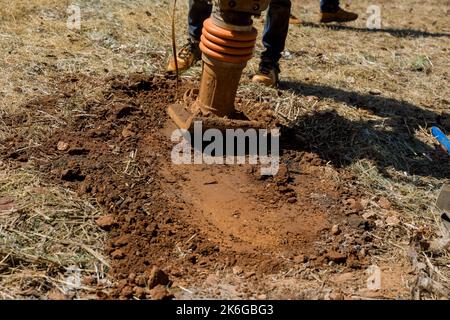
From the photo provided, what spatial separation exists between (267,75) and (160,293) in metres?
2.18

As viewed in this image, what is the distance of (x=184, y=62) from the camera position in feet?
13.3

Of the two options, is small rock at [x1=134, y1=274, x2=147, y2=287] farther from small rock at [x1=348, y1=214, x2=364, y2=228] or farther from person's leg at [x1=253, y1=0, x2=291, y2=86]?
person's leg at [x1=253, y1=0, x2=291, y2=86]

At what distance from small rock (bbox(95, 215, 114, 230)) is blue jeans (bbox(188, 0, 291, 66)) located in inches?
74.0

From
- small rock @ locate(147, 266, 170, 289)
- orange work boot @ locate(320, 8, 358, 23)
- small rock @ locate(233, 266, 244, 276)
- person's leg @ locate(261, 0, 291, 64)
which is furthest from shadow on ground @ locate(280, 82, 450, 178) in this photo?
orange work boot @ locate(320, 8, 358, 23)

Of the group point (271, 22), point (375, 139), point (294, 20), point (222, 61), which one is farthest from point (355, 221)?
point (294, 20)

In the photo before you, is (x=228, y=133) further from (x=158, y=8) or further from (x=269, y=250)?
(x=158, y=8)

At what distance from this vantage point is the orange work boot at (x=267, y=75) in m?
3.96

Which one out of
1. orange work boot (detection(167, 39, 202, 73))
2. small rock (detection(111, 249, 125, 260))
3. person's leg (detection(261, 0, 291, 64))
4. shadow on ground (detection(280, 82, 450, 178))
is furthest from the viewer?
orange work boot (detection(167, 39, 202, 73))

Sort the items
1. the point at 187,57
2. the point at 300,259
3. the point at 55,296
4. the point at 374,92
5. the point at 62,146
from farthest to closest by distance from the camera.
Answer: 1. the point at 374,92
2. the point at 187,57
3. the point at 62,146
4. the point at 300,259
5. the point at 55,296

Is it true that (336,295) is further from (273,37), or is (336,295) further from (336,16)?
(336,16)

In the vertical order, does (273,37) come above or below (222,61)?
below

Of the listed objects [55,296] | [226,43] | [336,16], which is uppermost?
[226,43]

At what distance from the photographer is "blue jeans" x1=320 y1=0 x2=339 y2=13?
5.61 metres

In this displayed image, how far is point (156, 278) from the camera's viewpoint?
7.31ft
